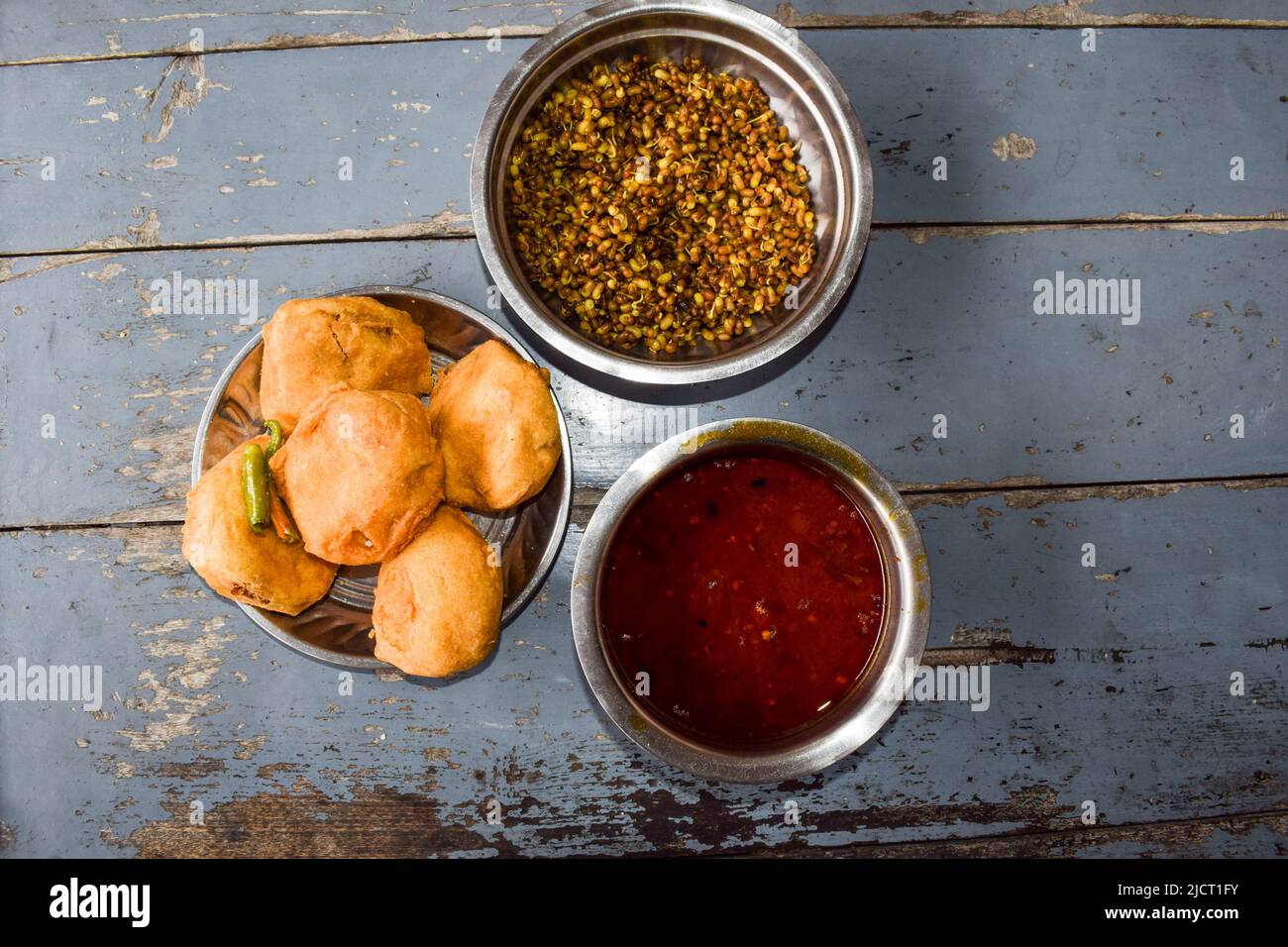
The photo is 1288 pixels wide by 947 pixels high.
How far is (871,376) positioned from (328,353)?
135 cm

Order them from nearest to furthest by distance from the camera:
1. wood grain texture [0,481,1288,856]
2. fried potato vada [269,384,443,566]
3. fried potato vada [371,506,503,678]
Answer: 1. fried potato vada [269,384,443,566]
2. fried potato vada [371,506,503,678]
3. wood grain texture [0,481,1288,856]

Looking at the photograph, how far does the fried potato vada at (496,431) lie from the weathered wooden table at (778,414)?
29cm

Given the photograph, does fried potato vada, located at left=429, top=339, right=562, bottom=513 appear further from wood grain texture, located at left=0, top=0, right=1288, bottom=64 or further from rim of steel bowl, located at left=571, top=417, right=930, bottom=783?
wood grain texture, located at left=0, top=0, right=1288, bottom=64

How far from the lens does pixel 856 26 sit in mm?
2137

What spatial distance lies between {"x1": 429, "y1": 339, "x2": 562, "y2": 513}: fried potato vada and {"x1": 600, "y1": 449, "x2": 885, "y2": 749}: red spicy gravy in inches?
10.0

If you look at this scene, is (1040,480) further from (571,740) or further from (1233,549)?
(571,740)

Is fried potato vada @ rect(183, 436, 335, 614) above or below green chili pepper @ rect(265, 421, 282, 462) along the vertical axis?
below

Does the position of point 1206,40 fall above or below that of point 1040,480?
above

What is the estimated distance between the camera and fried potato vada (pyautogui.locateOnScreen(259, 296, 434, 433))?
5.64ft

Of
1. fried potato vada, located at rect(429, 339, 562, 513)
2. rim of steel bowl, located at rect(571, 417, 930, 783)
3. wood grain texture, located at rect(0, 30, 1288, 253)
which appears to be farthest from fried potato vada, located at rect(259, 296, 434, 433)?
rim of steel bowl, located at rect(571, 417, 930, 783)
